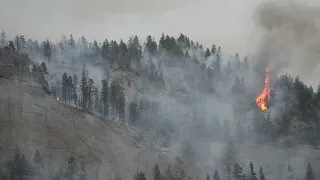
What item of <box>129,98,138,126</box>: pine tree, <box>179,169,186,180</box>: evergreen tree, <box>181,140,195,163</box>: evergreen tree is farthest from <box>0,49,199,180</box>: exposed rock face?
<box>129,98,138,126</box>: pine tree

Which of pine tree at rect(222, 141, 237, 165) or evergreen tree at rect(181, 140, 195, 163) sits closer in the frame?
evergreen tree at rect(181, 140, 195, 163)

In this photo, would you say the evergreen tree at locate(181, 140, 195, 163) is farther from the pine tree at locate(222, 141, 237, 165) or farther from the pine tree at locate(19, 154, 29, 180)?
the pine tree at locate(19, 154, 29, 180)

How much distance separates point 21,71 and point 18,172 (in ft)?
164

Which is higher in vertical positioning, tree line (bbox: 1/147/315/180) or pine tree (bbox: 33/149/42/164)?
pine tree (bbox: 33/149/42/164)

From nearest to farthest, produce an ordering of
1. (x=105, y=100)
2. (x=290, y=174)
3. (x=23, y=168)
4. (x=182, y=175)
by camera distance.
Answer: (x=23, y=168), (x=182, y=175), (x=290, y=174), (x=105, y=100)

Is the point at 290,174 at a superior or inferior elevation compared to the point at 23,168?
inferior

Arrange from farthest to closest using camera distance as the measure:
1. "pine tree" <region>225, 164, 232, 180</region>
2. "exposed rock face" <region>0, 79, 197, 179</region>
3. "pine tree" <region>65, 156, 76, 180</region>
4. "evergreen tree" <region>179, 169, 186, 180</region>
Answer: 1. "pine tree" <region>225, 164, 232, 180</region>
2. "evergreen tree" <region>179, 169, 186, 180</region>
3. "exposed rock face" <region>0, 79, 197, 179</region>
4. "pine tree" <region>65, 156, 76, 180</region>

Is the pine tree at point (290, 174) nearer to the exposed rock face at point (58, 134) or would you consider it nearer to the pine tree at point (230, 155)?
the pine tree at point (230, 155)

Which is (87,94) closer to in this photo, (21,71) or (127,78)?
(21,71)

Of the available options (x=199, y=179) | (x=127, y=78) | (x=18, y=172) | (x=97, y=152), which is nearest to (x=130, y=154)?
(x=97, y=152)

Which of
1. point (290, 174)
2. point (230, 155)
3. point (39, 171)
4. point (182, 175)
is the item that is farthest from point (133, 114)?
point (290, 174)

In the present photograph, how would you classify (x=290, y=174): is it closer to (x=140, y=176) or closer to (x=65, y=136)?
(x=140, y=176)

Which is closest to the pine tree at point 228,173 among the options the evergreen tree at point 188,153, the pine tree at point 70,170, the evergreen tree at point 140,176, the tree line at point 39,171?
the tree line at point 39,171

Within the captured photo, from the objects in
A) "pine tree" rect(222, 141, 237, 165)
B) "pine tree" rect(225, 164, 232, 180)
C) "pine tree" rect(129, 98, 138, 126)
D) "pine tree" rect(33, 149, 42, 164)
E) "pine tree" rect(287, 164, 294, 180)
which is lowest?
"pine tree" rect(287, 164, 294, 180)
